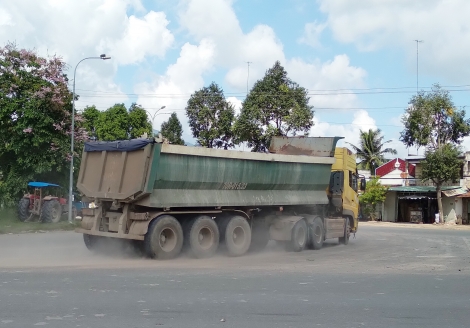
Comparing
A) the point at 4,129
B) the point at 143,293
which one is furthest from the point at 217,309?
the point at 4,129

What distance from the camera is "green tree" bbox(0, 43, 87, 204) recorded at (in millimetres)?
Answer: 27672

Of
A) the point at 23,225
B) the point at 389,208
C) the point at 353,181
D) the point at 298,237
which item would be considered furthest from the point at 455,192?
the point at 23,225

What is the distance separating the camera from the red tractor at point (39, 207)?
25156 millimetres

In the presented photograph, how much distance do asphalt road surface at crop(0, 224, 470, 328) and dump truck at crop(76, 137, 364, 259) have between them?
68 centimetres

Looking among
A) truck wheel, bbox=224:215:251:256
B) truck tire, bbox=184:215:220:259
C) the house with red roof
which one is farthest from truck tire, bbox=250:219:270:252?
the house with red roof

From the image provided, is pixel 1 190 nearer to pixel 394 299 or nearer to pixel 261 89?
pixel 261 89

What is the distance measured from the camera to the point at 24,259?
14.1 metres

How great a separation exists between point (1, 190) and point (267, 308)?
23.7 m

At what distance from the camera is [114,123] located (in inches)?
2032

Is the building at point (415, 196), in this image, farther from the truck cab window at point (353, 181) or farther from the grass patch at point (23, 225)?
the grass patch at point (23, 225)

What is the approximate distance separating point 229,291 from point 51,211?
17.4m

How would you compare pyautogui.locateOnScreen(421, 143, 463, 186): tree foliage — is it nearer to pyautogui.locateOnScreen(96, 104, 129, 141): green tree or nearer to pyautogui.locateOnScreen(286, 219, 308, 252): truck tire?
pyautogui.locateOnScreen(286, 219, 308, 252): truck tire

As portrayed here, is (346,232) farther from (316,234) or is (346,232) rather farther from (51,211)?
(51,211)

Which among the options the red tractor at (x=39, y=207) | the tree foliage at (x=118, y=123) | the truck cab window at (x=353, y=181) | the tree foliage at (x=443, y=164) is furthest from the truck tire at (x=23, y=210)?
the tree foliage at (x=443, y=164)
